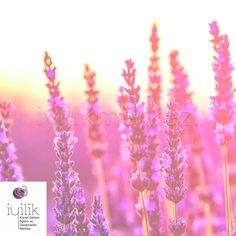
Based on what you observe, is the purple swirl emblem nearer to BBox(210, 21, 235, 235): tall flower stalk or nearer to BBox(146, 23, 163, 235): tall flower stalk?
BBox(146, 23, 163, 235): tall flower stalk

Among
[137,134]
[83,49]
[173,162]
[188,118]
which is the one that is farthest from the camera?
[83,49]

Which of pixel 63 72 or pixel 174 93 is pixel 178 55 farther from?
pixel 63 72

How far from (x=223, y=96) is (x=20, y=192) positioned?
102 centimetres

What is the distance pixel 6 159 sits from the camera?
249 centimetres

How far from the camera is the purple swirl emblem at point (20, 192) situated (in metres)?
2.71

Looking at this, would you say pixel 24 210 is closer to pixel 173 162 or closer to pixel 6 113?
pixel 6 113

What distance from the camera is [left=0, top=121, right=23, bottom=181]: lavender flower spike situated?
248 centimetres

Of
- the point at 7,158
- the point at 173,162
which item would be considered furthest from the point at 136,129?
the point at 7,158

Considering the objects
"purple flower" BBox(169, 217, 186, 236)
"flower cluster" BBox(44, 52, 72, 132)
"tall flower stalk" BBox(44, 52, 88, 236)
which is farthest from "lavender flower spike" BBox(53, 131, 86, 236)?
"purple flower" BBox(169, 217, 186, 236)

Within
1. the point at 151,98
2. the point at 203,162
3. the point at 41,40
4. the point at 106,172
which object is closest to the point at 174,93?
the point at 151,98

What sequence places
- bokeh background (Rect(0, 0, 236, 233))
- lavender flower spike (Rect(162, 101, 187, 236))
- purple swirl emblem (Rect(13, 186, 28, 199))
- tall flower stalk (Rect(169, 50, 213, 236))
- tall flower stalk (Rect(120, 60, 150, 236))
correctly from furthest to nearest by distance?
1. purple swirl emblem (Rect(13, 186, 28, 199))
2. bokeh background (Rect(0, 0, 236, 233))
3. tall flower stalk (Rect(169, 50, 213, 236))
4. tall flower stalk (Rect(120, 60, 150, 236))
5. lavender flower spike (Rect(162, 101, 187, 236))

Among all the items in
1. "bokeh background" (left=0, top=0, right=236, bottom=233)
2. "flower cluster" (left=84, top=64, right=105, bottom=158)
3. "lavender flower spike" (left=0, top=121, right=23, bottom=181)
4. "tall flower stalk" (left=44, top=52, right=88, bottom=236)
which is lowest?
"tall flower stalk" (left=44, top=52, right=88, bottom=236)

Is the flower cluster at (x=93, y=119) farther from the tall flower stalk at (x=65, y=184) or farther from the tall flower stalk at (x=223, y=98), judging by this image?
the tall flower stalk at (x=223, y=98)

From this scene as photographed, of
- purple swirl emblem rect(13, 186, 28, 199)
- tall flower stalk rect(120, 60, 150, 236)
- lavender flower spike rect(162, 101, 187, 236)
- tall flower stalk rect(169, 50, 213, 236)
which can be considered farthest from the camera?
purple swirl emblem rect(13, 186, 28, 199)
